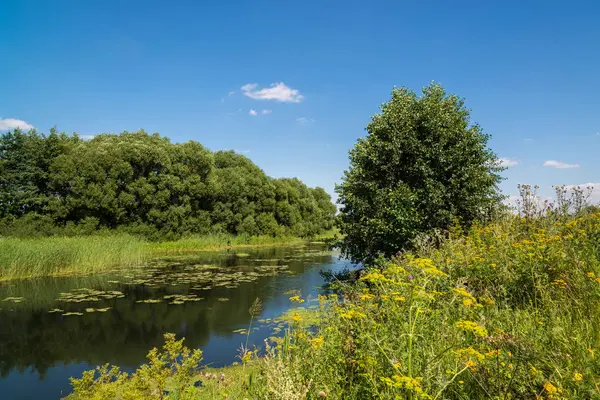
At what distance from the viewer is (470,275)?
606 centimetres

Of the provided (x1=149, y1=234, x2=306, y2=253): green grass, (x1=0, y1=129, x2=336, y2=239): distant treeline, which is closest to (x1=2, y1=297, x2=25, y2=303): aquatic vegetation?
(x1=0, y1=129, x2=336, y2=239): distant treeline

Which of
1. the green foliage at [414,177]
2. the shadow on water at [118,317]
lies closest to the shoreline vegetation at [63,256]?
the shadow on water at [118,317]

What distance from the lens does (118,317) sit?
1125 cm

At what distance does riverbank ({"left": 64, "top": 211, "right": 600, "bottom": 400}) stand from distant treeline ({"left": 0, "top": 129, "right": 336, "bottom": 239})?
91.2 feet

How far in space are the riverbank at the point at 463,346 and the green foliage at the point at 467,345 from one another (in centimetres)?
1

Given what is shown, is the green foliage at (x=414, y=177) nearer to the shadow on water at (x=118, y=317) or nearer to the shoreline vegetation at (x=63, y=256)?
the shoreline vegetation at (x=63, y=256)

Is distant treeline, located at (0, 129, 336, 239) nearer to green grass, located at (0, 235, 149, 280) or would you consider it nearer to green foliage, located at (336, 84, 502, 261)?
green grass, located at (0, 235, 149, 280)

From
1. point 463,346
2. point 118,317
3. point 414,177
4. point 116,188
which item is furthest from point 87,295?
point 116,188

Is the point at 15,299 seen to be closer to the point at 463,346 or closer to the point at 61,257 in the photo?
the point at 61,257

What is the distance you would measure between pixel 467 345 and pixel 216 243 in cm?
3068

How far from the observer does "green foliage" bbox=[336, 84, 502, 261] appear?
38.3 ft

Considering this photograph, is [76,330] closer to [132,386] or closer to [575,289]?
[132,386]

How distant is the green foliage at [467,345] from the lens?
2.73 meters

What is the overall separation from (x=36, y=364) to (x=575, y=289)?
10669 millimetres
